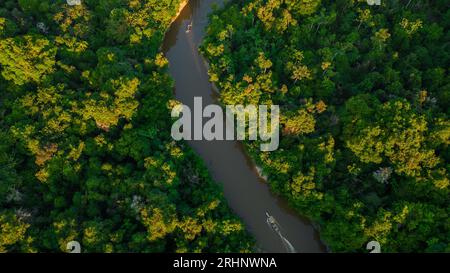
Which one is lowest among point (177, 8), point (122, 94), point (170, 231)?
point (170, 231)

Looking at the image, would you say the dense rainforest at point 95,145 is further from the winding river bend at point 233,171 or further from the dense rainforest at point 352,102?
the dense rainforest at point 352,102

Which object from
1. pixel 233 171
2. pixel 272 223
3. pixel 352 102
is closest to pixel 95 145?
pixel 233 171

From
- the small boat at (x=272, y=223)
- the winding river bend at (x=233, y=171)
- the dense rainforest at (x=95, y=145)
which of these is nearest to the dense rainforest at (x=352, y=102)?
the winding river bend at (x=233, y=171)

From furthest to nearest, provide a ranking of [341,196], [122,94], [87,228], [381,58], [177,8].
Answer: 1. [177,8]
2. [381,58]
3. [122,94]
4. [341,196]
5. [87,228]

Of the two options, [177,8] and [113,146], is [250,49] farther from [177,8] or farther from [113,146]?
[113,146]

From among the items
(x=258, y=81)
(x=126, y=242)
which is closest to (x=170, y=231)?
(x=126, y=242)

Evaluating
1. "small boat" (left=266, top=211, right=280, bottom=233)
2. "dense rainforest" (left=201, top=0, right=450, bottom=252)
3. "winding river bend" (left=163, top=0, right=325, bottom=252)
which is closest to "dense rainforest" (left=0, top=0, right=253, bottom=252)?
"winding river bend" (left=163, top=0, right=325, bottom=252)

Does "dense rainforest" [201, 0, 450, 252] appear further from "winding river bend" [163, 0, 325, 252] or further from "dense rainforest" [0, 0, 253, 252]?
"dense rainforest" [0, 0, 253, 252]

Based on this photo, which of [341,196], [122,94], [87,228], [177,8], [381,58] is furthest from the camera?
[177,8]
